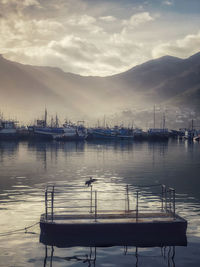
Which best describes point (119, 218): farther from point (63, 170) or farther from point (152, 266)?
point (63, 170)

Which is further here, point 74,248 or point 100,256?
point 74,248

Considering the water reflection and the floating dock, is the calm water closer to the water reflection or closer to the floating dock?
the water reflection

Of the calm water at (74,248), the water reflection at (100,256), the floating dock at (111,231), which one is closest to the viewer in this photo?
the water reflection at (100,256)

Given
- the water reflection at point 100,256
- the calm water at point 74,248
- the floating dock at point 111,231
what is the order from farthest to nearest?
the floating dock at point 111,231 < the calm water at point 74,248 < the water reflection at point 100,256

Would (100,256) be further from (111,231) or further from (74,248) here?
(74,248)

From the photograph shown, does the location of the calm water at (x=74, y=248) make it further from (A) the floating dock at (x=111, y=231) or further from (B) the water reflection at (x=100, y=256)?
(A) the floating dock at (x=111, y=231)

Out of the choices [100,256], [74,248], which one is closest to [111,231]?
[100,256]

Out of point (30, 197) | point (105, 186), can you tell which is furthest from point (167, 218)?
point (105, 186)

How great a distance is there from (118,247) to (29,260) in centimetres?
540

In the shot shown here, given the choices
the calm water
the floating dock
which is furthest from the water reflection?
the floating dock

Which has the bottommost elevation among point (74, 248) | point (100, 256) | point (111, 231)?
point (100, 256)

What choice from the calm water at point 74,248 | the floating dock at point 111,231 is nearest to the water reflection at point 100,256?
the calm water at point 74,248

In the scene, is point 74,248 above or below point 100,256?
above

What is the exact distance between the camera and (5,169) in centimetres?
6556
